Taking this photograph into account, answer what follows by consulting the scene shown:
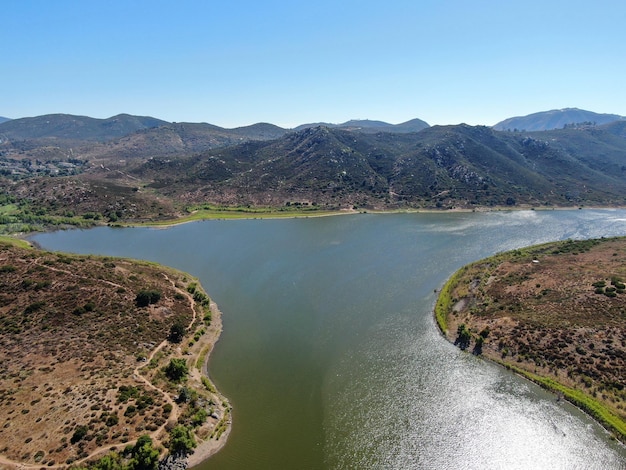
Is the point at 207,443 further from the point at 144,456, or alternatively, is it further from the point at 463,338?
the point at 463,338

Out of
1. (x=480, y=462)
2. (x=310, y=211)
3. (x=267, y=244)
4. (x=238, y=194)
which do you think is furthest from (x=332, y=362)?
(x=238, y=194)

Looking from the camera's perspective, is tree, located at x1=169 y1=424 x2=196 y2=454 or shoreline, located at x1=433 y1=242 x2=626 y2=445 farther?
shoreline, located at x1=433 y1=242 x2=626 y2=445

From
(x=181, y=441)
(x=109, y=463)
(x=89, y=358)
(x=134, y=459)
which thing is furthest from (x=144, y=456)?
(x=89, y=358)

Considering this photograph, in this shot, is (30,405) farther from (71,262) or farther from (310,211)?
(310,211)

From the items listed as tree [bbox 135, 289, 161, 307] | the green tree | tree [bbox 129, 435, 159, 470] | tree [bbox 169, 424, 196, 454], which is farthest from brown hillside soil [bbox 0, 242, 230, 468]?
tree [bbox 129, 435, 159, 470]

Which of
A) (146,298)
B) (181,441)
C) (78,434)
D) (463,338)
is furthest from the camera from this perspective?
(146,298)

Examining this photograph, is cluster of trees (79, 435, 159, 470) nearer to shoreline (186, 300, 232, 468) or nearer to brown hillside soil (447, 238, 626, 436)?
Answer: shoreline (186, 300, 232, 468)
